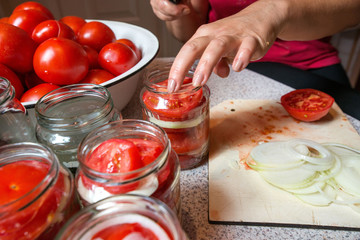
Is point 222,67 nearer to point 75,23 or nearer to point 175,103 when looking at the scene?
point 175,103

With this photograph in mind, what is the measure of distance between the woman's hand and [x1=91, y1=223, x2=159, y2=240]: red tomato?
319mm

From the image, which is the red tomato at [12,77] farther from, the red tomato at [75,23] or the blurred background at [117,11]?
the blurred background at [117,11]

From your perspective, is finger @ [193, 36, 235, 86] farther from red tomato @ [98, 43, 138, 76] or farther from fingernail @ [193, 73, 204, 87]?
red tomato @ [98, 43, 138, 76]

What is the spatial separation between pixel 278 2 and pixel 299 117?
34 centimetres

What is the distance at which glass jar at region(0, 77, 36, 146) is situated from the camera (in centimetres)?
49

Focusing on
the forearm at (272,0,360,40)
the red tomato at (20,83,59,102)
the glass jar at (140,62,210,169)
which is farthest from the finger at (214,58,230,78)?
the red tomato at (20,83,59,102)

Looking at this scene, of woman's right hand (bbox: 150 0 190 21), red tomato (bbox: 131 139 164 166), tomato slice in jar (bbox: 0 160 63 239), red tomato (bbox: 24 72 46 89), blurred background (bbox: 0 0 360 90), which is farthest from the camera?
blurred background (bbox: 0 0 360 90)

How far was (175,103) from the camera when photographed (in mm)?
618

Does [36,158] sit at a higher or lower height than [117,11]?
→ higher

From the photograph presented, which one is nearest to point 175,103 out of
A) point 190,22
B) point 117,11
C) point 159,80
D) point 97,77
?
point 159,80

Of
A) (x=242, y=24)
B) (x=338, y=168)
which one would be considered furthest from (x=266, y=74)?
(x=338, y=168)

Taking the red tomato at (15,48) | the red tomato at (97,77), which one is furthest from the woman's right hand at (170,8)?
the red tomato at (15,48)

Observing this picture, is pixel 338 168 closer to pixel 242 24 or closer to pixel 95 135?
pixel 242 24

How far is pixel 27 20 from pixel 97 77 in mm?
335
